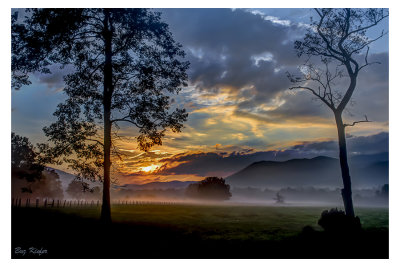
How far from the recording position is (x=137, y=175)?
1961 centimetres

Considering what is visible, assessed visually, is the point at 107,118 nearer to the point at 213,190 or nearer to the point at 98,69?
the point at 98,69

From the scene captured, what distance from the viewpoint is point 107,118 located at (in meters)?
16.5

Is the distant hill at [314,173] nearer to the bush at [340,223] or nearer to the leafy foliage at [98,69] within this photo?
the bush at [340,223]

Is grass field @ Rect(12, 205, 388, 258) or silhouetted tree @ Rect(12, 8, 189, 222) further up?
silhouetted tree @ Rect(12, 8, 189, 222)

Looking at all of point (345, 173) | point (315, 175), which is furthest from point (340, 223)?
point (315, 175)

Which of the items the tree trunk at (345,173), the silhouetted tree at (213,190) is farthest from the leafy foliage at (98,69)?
the silhouetted tree at (213,190)

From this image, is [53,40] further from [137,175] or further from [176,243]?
[176,243]

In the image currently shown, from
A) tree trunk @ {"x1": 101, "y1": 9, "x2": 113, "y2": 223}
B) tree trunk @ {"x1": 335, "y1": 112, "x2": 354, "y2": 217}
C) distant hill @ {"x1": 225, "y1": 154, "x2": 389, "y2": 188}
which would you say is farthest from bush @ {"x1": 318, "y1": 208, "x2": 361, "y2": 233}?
tree trunk @ {"x1": 101, "y1": 9, "x2": 113, "y2": 223}

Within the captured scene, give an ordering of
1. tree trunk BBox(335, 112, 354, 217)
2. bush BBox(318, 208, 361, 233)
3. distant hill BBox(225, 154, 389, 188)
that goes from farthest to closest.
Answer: distant hill BBox(225, 154, 389, 188) < tree trunk BBox(335, 112, 354, 217) < bush BBox(318, 208, 361, 233)

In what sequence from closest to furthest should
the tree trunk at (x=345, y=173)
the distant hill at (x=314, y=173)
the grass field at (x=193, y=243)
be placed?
the grass field at (x=193, y=243)
the tree trunk at (x=345, y=173)
the distant hill at (x=314, y=173)

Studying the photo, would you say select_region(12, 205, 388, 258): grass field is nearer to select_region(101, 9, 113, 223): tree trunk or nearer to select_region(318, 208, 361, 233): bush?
select_region(318, 208, 361, 233): bush

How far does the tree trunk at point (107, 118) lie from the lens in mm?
15719

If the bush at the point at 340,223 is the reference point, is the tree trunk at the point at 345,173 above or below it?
above

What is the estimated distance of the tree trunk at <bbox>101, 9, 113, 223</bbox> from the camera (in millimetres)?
15719
